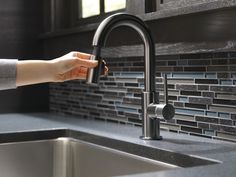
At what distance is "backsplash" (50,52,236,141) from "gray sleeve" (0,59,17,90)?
43 centimetres

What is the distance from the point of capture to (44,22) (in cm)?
194

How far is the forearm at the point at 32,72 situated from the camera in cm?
98

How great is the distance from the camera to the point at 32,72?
3.25 feet

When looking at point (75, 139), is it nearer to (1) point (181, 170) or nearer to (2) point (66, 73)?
(2) point (66, 73)

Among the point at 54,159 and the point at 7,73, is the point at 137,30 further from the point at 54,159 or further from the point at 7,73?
the point at 54,159

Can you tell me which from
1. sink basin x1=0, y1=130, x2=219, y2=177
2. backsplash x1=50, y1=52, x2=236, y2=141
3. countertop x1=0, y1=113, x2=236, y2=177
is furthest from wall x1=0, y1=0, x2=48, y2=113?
sink basin x1=0, y1=130, x2=219, y2=177

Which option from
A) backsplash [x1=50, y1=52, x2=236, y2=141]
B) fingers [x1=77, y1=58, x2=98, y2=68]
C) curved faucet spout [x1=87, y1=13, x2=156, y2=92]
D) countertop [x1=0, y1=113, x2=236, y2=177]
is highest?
curved faucet spout [x1=87, y1=13, x2=156, y2=92]

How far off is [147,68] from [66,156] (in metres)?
0.39

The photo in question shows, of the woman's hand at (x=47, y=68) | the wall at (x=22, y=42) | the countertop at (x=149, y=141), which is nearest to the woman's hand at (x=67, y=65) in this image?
the woman's hand at (x=47, y=68)

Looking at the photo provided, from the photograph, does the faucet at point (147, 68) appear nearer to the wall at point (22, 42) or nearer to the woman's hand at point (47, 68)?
the woman's hand at point (47, 68)

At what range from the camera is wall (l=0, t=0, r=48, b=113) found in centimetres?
186

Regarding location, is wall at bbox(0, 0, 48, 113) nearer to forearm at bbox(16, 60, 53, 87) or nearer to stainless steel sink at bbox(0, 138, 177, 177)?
stainless steel sink at bbox(0, 138, 177, 177)

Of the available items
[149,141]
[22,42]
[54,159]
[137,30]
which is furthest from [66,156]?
[22,42]

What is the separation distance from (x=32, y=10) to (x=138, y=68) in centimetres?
74
